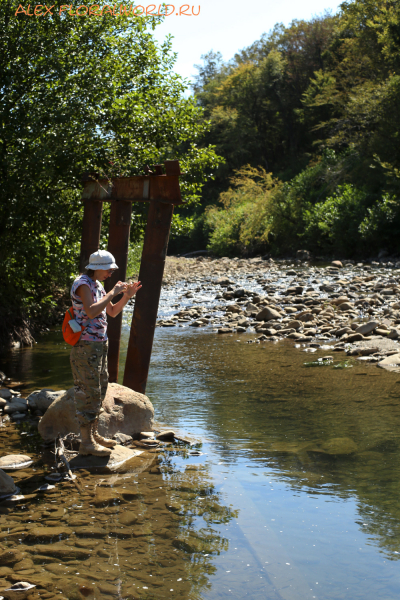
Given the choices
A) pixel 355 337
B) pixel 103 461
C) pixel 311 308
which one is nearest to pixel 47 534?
pixel 103 461

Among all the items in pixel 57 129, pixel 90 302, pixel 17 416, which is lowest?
pixel 17 416

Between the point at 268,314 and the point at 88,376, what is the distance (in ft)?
34.8

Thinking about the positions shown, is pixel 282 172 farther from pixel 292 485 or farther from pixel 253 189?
pixel 292 485

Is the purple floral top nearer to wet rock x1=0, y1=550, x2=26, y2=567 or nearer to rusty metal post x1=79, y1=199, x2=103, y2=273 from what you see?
wet rock x1=0, y1=550, x2=26, y2=567

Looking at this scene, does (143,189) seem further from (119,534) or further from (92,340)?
(119,534)

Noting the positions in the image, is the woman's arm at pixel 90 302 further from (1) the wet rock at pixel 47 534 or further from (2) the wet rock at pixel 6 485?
(1) the wet rock at pixel 47 534

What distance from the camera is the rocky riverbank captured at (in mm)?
11680

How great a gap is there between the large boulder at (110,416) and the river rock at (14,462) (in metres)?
0.48

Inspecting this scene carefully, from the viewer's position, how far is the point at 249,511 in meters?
4.38

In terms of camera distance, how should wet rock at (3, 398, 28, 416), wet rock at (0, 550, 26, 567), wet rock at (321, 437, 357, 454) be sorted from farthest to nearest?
→ wet rock at (3, 398, 28, 416), wet rock at (321, 437, 357, 454), wet rock at (0, 550, 26, 567)

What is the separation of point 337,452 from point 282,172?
55.4 m

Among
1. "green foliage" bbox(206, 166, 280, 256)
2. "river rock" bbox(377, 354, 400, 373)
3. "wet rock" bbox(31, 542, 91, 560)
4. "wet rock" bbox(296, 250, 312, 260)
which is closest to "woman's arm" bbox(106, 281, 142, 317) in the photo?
"wet rock" bbox(31, 542, 91, 560)

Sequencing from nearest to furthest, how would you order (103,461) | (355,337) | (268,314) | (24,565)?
(24,565) → (103,461) → (355,337) → (268,314)

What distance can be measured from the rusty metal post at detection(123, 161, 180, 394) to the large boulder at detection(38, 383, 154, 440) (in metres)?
0.67
